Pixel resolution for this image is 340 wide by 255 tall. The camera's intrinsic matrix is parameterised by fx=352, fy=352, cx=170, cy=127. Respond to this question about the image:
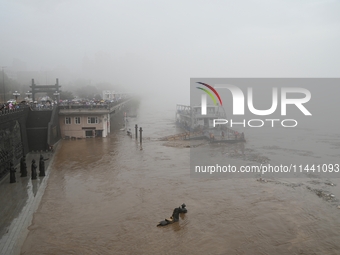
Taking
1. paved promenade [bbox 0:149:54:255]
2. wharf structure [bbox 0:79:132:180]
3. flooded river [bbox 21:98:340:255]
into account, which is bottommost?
flooded river [bbox 21:98:340:255]

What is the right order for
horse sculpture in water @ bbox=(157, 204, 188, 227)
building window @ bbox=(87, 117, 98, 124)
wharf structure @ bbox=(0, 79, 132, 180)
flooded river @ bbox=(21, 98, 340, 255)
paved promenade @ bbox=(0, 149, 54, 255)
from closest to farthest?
paved promenade @ bbox=(0, 149, 54, 255) < flooded river @ bbox=(21, 98, 340, 255) < horse sculpture in water @ bbox=(157, 204, 188, 227) < wharf structure @ bbox=(0, 79, 132, 180) < building window @ bbox=(87, 117, 98, 124)

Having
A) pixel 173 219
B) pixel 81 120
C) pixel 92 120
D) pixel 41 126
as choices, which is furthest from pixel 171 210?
pixel 92 120

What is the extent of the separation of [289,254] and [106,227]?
24.7 ft

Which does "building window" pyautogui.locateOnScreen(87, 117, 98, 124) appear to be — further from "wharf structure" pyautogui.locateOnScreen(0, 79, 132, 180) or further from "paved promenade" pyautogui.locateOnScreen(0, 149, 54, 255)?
"paved promenade" pyautogui.locateOnScreen(0, 149, 54, 255)

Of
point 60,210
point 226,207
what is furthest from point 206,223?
point 60,210

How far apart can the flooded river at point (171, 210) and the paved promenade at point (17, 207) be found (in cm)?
36

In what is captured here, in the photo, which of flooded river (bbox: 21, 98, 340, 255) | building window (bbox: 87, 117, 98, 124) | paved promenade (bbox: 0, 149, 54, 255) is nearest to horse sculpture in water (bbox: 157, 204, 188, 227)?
flooded river (bbox: 21, 98, 340, 255)

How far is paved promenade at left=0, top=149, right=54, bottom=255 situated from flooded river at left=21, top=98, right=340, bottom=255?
36cm

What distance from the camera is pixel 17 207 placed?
1634 centimetres

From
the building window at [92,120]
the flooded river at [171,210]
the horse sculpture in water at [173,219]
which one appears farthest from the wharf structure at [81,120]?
the horse sculpture in water at [173,219]

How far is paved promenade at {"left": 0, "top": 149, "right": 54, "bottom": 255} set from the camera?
42.5ft

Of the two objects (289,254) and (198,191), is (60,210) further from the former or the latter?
(289,254)

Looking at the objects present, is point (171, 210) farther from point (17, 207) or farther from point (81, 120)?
point (81, 120)

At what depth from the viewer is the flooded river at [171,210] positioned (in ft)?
45.3
